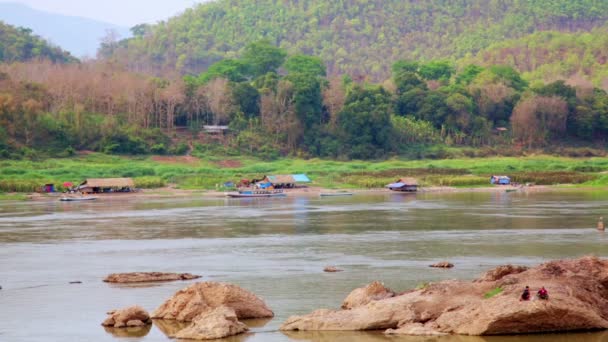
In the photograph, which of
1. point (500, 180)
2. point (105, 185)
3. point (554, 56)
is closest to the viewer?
point (105, 185)

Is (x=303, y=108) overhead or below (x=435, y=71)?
below

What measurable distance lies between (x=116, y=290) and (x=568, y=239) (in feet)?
58.8

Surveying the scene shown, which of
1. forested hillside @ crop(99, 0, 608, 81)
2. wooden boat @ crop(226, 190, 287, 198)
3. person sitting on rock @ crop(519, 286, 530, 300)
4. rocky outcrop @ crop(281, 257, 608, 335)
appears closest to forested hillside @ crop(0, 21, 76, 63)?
forested hillside @ crop(99, 0, 608, 81)

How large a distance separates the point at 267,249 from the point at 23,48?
9403cm

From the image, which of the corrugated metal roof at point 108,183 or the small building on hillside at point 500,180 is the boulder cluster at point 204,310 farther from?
the small building on hillside at point 500,180

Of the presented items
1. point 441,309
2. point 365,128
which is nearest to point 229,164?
point 365,128

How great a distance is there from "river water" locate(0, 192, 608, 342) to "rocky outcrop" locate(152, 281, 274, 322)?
1.39 feet

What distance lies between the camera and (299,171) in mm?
81000

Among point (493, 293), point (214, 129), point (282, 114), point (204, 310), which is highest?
point (282, 114)

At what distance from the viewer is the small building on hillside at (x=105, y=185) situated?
69312 millimetres

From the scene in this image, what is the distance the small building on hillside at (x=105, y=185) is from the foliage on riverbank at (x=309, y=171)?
7.67 ft

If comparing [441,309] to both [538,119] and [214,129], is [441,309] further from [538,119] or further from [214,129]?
[538,119]

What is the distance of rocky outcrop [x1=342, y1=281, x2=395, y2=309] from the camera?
73.9 ft

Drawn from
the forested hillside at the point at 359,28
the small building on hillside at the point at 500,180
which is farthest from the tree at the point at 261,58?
the small building on hillside at the point at 500,180
